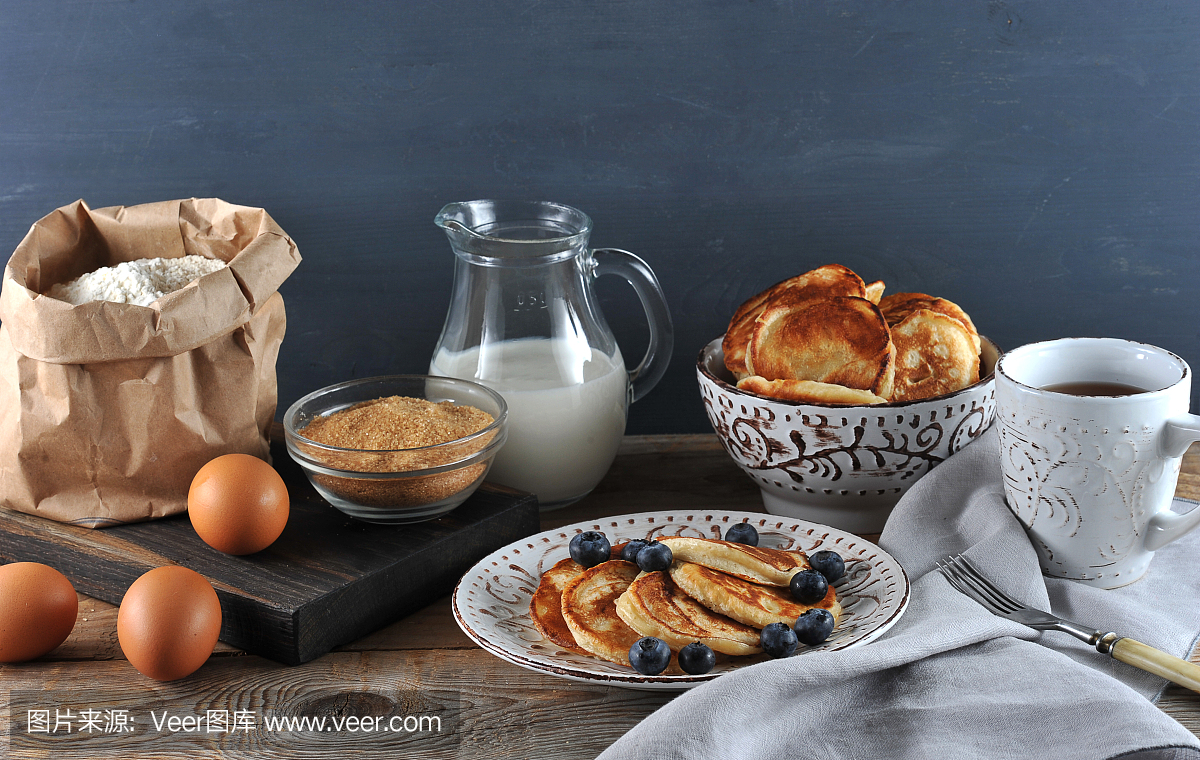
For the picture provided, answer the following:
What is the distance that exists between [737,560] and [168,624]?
0.50 meters

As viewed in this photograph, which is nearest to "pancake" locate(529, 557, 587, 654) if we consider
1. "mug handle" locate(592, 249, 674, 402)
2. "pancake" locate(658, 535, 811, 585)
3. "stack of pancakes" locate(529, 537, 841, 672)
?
"stack of pancakes" locate(529, 537, 841, 672)

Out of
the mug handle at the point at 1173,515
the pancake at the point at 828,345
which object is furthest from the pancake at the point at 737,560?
the mug handle at the point at 1173,515

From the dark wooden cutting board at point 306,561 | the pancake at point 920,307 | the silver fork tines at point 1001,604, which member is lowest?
the dark wooden cutting board at point 306,561

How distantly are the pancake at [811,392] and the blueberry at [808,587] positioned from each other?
0.72 feet

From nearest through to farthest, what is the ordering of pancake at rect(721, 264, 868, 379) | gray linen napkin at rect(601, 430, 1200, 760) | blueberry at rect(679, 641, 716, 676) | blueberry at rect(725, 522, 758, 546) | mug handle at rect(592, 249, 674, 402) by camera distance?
gray linen napkin at rect(601, 430, 1200, 760) < blueberry at rect(679, 641, 716, 676) < blueberry at rect(725, 522, 758, 546) < pancake at rect(721, 264, 868, 379) < mug handle at rect(592, 249, 674, 402)

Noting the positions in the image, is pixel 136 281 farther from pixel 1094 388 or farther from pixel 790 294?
pixel 1094 388

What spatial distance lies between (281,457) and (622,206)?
1.89 ft

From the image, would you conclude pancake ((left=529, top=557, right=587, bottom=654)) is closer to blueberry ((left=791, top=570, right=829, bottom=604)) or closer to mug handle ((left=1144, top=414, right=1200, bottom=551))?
blueberry ((left=791, top=570, right=829, bottom=604))

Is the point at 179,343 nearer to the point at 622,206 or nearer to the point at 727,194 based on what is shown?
the point at 622,206

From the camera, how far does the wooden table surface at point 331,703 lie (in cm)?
75

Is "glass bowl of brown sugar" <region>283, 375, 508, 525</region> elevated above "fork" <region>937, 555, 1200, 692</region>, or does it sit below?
above

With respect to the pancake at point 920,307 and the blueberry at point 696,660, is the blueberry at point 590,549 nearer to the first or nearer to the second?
the blueberry at point 696,660

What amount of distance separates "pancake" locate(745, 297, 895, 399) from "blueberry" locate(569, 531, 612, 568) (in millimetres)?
276

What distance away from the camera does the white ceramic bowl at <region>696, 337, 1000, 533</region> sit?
1.02 meters
